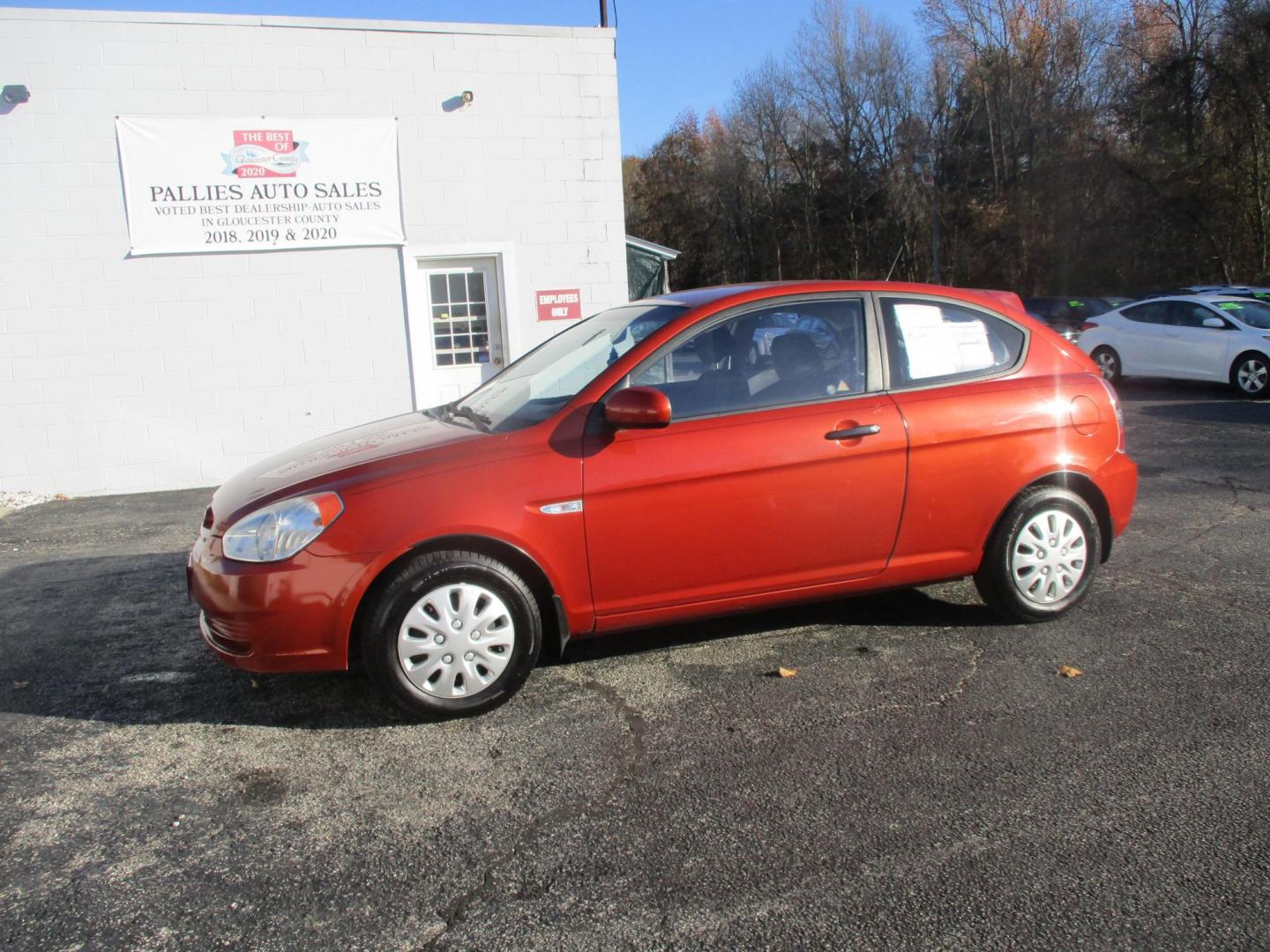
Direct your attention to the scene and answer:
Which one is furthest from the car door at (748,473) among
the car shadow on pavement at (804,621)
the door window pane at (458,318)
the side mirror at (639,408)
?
the door window pane at (458,318)

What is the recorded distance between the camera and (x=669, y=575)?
13.2 feet

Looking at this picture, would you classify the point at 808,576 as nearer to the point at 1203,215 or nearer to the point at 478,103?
the point at 478,103

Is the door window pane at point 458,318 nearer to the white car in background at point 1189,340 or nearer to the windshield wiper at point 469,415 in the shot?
the windshield wiper at point 469,415

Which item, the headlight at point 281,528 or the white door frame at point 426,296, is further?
the white door frame at point 426,296

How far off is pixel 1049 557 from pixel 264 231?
26.6ft

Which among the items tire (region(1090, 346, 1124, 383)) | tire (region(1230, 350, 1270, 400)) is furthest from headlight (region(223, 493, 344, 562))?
tire (region(1090, 346, 1124, 383))

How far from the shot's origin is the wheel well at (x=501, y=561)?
3.71 metres

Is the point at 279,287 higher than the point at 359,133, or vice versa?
the point at 359,133

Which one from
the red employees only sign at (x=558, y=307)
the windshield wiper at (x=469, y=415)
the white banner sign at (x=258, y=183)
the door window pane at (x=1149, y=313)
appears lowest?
the windshield wiper at (x=469, y=415)

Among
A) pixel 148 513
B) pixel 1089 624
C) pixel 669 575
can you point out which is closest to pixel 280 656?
pixel 669 575

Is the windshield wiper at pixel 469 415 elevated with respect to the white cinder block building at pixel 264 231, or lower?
lower

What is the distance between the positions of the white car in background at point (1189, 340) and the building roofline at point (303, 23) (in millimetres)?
9003

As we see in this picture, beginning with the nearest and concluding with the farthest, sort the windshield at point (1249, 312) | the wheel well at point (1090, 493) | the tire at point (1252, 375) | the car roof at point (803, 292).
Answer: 1. the car roof at point (803, 292)
2. the wheel well at point (1090, 493)
3. the tire at point (1252, 375)
4. the windshield at point (1249, 312)

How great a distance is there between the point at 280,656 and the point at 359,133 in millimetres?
7554
